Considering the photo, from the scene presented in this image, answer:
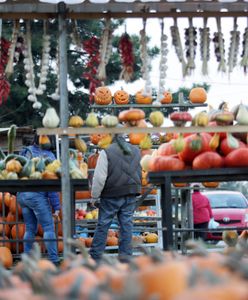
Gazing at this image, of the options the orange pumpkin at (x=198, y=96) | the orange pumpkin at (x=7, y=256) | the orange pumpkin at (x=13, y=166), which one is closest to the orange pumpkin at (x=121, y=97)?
the orange pumpkin at (x=198, y=96)

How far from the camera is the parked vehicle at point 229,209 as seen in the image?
1780 cm

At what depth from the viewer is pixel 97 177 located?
9.05 m

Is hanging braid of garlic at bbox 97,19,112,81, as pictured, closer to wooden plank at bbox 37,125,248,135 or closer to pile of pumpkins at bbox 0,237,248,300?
wooden plank at bbox 37,125,248,135

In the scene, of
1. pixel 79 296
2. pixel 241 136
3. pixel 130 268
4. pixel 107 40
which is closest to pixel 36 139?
pixel 241 136

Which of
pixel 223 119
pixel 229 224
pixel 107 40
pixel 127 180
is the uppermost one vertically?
pixel 107 40

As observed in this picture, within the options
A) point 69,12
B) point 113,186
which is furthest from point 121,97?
point 69,12

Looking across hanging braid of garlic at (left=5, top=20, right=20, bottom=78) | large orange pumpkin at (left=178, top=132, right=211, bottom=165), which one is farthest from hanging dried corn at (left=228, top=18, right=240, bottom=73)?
hanging braid of garlic at (left=5, top=20, right=20, bottom=78)

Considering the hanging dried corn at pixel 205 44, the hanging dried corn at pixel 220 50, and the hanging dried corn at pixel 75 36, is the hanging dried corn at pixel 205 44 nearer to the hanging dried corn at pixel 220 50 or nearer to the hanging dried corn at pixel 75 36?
the hanging dried corn at pixel 220 50

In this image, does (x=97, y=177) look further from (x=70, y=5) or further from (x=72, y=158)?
(x=70, y=5)

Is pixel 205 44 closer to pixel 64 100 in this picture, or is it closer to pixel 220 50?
pixel 220 50

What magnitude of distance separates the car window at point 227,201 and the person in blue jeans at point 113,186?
9396mm

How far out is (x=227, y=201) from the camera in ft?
62.4

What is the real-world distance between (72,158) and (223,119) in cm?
199

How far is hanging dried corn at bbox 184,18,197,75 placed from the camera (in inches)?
248
